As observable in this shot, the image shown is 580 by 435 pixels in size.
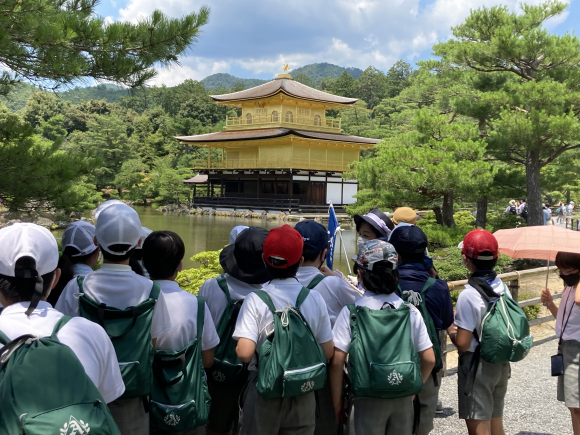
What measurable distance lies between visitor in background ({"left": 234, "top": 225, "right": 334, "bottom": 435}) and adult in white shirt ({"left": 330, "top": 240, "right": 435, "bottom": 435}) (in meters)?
0.07

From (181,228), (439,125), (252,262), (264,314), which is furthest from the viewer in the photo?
(181,228)

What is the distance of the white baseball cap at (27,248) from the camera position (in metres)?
1.27

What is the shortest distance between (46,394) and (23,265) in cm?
37

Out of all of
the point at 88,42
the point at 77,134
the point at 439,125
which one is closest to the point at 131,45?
the point at 88,42

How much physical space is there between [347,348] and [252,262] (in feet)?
1.81

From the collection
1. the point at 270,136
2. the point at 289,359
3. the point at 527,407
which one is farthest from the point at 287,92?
the point at 289,359

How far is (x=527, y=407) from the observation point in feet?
10.8

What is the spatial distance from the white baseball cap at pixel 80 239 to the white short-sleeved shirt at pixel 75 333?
106cm

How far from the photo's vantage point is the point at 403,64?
6284cm

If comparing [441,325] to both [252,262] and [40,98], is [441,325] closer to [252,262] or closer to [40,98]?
[252,262]

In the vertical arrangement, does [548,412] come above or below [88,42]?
below

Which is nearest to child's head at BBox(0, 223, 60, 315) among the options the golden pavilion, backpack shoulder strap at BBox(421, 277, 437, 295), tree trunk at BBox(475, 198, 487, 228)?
backpack shoulder strap at BBox(421, 277, 437, 295)

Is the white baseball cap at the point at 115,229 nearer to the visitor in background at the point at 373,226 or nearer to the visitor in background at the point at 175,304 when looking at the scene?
the visitor in background at the point at 175,304

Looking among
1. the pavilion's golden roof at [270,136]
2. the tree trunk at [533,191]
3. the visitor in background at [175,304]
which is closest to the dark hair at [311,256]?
the visitor in background at [175,304]
